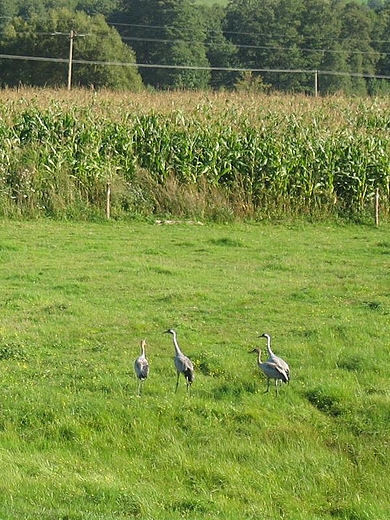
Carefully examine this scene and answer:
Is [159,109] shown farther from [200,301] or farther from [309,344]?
[309,344]

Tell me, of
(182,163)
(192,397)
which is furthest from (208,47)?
(192,397)

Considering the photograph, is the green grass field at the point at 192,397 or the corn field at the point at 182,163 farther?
the corn field at the point at 182,163

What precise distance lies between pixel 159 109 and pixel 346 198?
Result: 19.3 feet

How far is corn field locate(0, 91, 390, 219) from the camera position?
23.9m

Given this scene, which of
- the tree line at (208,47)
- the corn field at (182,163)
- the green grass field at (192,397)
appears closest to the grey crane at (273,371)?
the green grass field at (192,397)

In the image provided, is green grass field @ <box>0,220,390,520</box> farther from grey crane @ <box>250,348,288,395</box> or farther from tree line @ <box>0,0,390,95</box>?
tree line @ <box>0,0,390,95</box>

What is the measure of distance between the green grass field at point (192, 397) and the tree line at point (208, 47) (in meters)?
37.2

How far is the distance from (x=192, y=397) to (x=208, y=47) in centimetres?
5984

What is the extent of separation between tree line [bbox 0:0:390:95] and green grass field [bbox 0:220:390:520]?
3721 centimetres

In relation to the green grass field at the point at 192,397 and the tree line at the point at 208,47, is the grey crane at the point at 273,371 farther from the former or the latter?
the tree line at the point at 208,47

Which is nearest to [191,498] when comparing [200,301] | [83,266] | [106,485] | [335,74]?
[106,485]

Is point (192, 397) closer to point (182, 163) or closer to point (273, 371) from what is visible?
point (273, 371)

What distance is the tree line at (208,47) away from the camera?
53781 mm

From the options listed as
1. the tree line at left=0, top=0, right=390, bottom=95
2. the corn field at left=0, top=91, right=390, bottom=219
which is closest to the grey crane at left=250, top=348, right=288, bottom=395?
the corn field at left=0, top=91, right=390, bottom=219
